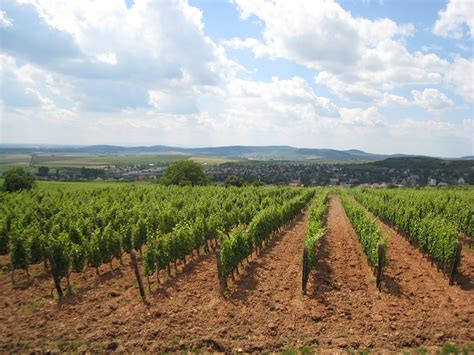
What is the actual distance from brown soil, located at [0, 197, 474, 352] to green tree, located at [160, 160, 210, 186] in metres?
60.6

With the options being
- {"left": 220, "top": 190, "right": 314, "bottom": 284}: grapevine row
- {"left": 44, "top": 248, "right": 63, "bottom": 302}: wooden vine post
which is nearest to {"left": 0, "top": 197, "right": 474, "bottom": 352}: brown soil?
{"left": 44, "top": 248, "right": 63, "bottom": 302}: wooden vine post

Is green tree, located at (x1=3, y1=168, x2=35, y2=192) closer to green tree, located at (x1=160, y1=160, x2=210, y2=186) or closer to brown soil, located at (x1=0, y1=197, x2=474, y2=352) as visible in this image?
green tree, located at (x1=160, y1=160, x2=210, y2=186)

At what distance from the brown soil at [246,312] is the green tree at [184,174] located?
60581 mm

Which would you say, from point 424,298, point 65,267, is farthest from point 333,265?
point 65,267

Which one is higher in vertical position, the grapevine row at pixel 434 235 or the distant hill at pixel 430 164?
the distant hill at pixel 430 164

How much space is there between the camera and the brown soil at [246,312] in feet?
28.4

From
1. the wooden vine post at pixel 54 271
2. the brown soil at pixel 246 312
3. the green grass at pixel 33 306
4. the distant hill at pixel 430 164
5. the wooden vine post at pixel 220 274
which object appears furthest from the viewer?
the distant hill at pixel 430 164

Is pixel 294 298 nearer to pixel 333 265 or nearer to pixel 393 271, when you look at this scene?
pixel 333 265

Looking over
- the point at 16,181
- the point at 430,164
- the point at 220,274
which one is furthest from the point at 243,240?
the point at 430,164

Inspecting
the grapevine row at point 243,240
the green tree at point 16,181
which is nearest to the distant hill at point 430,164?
the grapevine row at point 243,240

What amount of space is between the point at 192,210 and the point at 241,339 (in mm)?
16745

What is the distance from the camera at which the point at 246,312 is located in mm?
10094

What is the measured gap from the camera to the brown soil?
866 cm

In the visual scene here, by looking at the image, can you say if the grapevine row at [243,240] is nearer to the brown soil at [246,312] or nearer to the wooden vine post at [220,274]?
the wooden vine post at [220,274]
